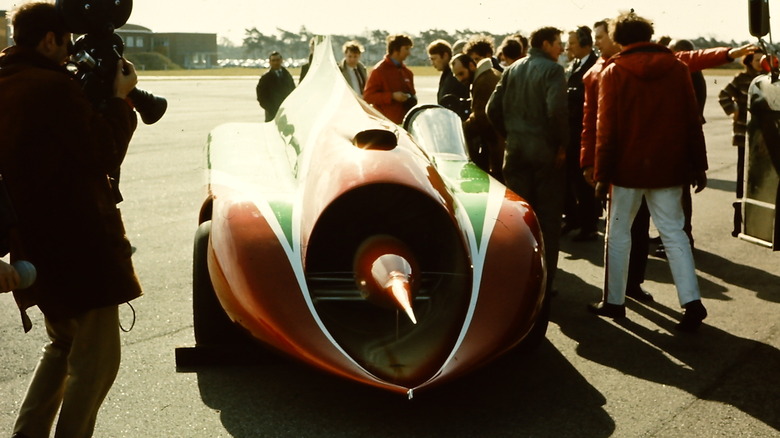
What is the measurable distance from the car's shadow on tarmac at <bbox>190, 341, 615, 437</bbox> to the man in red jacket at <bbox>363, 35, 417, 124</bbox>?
5.53 meters

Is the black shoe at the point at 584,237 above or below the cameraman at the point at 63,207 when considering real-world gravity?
below

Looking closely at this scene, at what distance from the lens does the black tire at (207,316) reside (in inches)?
186

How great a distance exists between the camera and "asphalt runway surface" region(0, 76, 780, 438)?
4.03 meters

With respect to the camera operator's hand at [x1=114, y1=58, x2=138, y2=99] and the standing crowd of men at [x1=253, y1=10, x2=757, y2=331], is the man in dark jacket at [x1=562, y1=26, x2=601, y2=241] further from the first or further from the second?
the camera operator's hand at [x1=114, y1=58, x2=138, y2=99]

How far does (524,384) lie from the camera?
4559 millimetres

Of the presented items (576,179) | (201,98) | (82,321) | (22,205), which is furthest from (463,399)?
(201,98)

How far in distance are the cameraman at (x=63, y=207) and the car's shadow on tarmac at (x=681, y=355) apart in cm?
275

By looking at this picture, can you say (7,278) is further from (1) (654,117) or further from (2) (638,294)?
(2) (638,294)

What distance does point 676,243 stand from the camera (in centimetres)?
548

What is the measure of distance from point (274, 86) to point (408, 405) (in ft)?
34.6

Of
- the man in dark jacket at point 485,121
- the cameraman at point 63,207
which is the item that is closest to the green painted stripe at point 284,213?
the cameraman at point 63,207

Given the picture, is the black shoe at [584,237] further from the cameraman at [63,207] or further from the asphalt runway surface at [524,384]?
the cameraman at [63,207]

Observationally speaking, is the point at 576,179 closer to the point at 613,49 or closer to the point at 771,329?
the point at 613,49

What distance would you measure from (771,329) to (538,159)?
1841 mm
